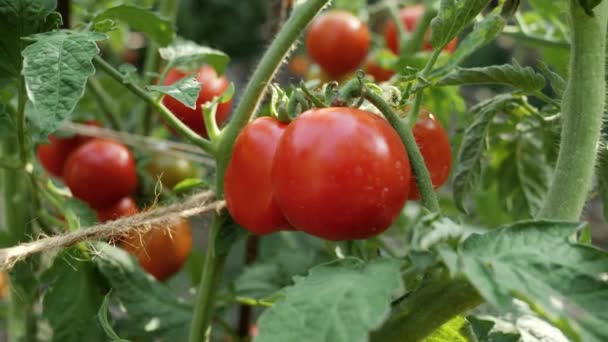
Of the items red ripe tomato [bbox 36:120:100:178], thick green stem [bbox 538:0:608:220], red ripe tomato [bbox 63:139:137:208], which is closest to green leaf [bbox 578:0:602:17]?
thick green stem [bbox 538:0:608:220]

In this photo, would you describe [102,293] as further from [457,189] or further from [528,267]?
[528,267]

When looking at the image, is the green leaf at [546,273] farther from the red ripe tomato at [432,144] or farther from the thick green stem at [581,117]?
the red ripe tomato at [432,144]

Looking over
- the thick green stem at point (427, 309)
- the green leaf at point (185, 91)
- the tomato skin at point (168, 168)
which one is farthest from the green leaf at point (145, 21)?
the thick green stem at point (427, 309)

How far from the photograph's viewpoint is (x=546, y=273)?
0.53 m

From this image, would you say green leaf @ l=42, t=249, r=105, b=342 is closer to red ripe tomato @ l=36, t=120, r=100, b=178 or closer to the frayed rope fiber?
the frayed rope fiber

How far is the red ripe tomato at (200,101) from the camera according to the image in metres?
0.93

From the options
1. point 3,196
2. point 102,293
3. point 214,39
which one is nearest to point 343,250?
point 102,293

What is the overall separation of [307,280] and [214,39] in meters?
3.62

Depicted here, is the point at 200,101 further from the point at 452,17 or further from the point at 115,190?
the point at 452,17

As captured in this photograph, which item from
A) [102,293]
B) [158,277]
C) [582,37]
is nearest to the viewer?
[582,37]

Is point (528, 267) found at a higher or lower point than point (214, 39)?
higher

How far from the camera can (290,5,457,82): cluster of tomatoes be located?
1646 millimetres

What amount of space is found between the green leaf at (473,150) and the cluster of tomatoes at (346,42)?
0.76m

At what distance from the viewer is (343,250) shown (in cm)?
83
